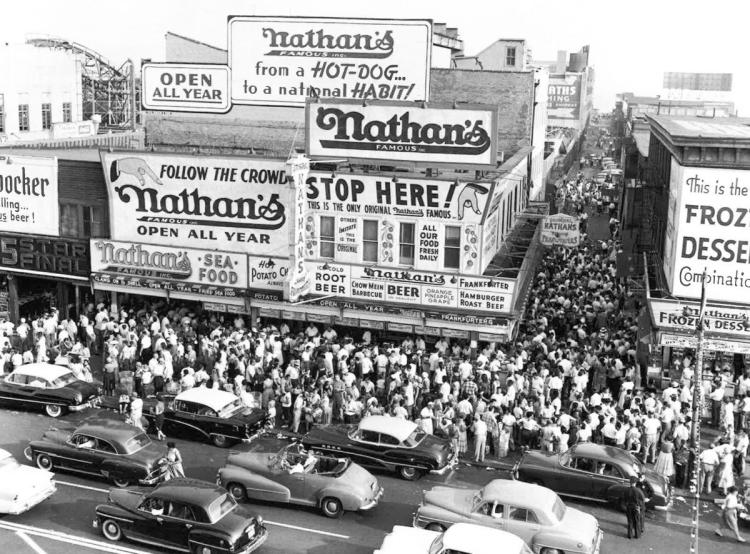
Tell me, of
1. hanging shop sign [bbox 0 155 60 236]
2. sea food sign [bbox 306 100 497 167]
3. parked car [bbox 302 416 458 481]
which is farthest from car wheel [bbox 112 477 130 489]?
hanging shop sign [bbox 0 155 60 236]

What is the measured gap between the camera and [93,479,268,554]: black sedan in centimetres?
1719

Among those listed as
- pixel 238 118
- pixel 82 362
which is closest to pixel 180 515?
pixel 82 362

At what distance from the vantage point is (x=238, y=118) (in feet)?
141

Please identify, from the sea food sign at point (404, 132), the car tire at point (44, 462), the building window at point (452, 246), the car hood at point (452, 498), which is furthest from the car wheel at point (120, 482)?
the sea food sign at point (404, 132)

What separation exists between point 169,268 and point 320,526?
16.5m

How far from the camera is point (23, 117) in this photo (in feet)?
203

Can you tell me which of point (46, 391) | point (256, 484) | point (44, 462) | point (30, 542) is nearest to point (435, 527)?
point (256, 484)

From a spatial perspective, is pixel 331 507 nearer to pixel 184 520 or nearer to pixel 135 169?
pixel 184 520

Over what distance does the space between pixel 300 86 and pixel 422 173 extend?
6542mm

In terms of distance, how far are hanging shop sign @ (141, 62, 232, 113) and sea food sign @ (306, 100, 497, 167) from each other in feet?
19.8

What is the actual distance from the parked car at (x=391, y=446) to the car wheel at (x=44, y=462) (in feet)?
19.4

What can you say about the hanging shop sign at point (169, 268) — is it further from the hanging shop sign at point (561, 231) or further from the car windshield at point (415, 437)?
the car windshield at point (415, 437)

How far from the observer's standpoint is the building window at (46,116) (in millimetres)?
65500

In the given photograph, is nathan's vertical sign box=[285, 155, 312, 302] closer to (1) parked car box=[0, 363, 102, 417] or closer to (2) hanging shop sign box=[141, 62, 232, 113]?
(2) hanging shop sign box=[141, 62, 232, 113]
